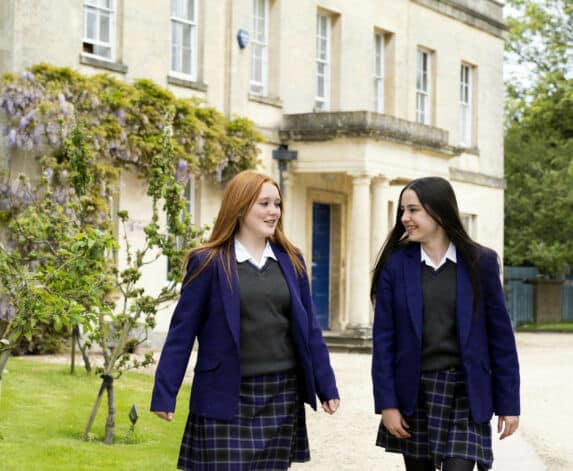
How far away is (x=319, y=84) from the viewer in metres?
23.3

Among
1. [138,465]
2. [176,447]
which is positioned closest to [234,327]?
[138,465]

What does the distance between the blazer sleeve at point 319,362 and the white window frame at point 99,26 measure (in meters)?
12.7

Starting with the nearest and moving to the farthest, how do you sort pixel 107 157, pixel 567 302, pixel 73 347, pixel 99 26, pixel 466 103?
1. pixel 73 347
2. pixel 107 157
3. pixel 99 26
4. pixel 466 103
5. pixel 567 302

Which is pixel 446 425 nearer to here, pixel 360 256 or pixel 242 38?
pixel 360 256

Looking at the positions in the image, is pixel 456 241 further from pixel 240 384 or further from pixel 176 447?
pixel 176 447

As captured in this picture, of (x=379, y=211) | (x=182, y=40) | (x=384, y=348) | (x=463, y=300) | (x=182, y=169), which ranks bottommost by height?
(x=384, y=348)

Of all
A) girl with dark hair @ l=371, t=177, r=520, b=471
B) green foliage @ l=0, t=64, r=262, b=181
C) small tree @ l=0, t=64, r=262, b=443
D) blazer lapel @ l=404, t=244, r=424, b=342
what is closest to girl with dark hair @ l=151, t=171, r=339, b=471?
girl with dark hair @ l=371, t=177, r=520, b=471

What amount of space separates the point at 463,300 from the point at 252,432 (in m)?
1.14

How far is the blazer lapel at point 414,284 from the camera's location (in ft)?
18.4

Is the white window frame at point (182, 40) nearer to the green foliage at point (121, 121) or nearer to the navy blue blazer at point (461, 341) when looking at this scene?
the green foliage at point (121, 121)

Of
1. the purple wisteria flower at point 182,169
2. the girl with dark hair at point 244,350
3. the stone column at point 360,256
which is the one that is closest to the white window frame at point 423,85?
the stone column at point 360,256

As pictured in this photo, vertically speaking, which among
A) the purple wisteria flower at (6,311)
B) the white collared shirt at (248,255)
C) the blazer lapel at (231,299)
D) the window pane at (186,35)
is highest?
the window pane at (186,35)

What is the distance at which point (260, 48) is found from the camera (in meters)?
21.8

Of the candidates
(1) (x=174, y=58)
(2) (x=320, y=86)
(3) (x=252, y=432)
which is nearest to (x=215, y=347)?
(3) (x=252, y=432)
